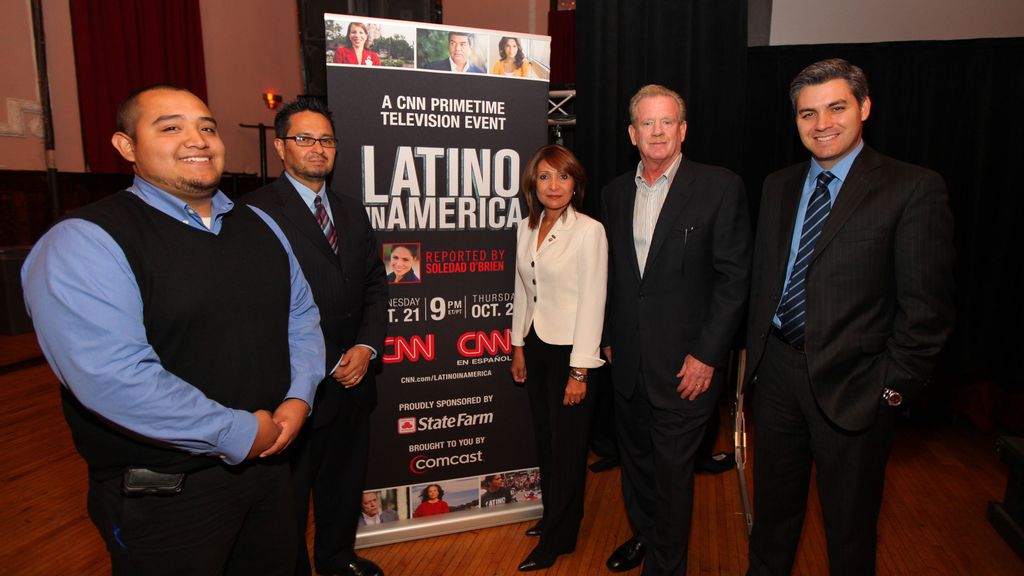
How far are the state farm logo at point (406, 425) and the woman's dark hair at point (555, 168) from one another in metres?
1.08

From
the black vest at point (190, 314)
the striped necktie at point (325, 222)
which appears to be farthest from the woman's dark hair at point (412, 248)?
the black vest at point (190, 314)

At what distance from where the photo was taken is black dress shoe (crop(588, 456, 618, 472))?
3572 mm

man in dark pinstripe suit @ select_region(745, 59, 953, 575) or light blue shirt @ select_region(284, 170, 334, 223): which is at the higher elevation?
light blue shirt @ select_region(284, 170, 334, 223)

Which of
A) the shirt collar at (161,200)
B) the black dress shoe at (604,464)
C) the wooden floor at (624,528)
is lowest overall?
the black dress shoe at (604,464)

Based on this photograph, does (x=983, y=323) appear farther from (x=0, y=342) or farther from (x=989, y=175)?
(x=0, y=342)

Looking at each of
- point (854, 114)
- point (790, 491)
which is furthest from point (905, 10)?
point (790, 491)

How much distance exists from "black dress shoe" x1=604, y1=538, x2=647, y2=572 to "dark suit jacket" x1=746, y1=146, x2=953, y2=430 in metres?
1.14

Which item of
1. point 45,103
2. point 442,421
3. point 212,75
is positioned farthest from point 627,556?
point 212,75

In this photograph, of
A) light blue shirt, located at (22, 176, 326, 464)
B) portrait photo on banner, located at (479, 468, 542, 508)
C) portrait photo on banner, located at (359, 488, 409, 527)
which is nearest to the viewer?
light blue shirt, located at (22, 176, 326, 464)

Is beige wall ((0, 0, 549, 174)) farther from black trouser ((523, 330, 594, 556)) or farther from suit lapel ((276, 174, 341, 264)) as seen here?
black trouser ((523, 330, 594, 556))

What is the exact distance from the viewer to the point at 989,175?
3.95 metres

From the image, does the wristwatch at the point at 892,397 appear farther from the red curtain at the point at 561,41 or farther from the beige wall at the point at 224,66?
the red curtain at the point at 561,41

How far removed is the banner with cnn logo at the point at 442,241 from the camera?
8.15ft

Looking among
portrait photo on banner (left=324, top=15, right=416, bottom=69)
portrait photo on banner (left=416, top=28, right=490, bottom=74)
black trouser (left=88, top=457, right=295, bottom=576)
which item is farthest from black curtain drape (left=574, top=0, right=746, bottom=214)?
black trouser (left=88, top=457, right=295, bottom=576)
